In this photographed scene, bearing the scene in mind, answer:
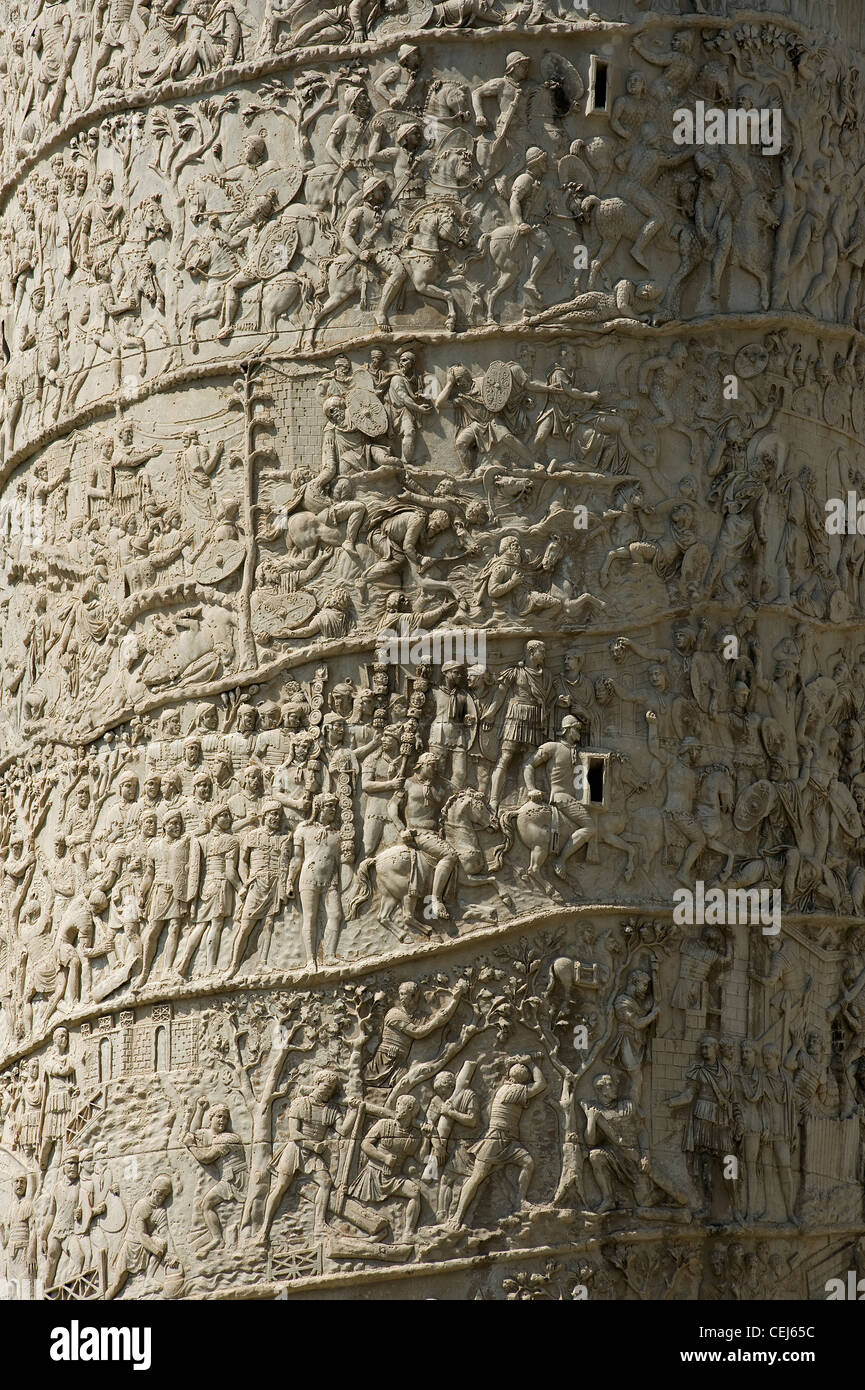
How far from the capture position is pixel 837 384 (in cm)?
1263

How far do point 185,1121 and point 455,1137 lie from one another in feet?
3.88

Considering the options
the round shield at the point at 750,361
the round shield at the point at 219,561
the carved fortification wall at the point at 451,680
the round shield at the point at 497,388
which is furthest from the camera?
the round shield at the point at 750,361

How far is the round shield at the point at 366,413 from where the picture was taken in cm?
1196

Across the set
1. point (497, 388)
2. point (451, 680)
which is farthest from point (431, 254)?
point (451, 680)

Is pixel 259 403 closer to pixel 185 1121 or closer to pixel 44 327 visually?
pixel 44 327

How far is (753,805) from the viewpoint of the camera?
12.0 metres

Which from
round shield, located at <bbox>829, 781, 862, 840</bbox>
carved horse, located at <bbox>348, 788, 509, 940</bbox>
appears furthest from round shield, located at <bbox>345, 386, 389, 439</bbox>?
round shield, located at <bbox>829, 781, 862, 840</bbox>

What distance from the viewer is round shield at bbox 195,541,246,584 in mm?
12062

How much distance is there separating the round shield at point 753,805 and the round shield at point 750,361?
187cm

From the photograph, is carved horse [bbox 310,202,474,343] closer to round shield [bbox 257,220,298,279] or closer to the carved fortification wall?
the carved fortification wall

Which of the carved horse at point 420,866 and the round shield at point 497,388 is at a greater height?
the round shield at point 497,388

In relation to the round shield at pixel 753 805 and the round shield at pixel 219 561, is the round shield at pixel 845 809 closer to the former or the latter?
the round shield at pixel 753 805

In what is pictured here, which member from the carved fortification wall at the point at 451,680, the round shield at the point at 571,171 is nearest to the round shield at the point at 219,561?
the carved fortification wall at the point at 451,680
